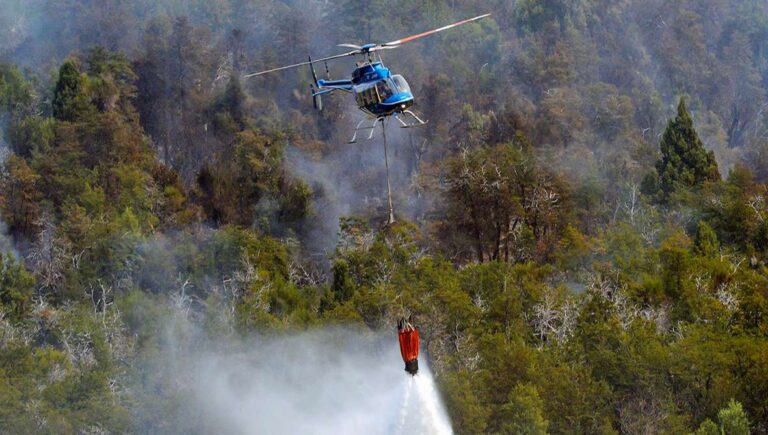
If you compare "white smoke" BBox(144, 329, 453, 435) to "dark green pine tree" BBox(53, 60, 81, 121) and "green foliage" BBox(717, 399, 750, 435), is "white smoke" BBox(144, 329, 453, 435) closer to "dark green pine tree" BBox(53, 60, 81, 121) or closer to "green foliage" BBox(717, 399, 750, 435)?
"green foliage" BBox(717, 399, 750, 435)

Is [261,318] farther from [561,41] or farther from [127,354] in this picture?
[561,41]

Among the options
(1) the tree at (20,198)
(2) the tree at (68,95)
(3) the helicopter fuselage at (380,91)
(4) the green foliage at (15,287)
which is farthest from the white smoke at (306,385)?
(2) the tree at (68,95)

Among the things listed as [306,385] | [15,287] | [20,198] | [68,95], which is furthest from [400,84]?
[68,95]

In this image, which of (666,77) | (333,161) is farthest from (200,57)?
(666,77)

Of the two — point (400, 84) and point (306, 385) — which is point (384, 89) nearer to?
point (400, 84)

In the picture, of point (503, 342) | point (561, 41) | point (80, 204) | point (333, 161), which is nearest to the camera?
point (503, 342)

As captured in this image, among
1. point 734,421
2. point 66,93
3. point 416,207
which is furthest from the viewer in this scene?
point 66,93

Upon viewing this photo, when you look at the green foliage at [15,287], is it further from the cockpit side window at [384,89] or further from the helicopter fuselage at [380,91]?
the cockpit side window at [384,89]
